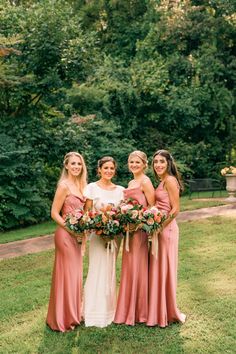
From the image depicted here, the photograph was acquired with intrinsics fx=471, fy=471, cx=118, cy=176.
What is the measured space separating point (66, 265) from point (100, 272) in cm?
45

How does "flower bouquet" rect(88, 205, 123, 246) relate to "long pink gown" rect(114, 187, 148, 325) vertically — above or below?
above

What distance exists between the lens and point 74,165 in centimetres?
592

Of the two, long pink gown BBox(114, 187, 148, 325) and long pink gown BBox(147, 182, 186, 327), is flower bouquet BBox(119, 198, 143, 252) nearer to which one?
long pink gown BBox(114, 187, 148, 325)

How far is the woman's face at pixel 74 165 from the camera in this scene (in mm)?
5922

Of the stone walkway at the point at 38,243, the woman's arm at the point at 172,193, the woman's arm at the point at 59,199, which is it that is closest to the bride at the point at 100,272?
the woman's arm at the point at 59,199

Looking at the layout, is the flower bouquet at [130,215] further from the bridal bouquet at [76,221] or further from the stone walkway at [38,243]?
the stone walkway at [38,243]

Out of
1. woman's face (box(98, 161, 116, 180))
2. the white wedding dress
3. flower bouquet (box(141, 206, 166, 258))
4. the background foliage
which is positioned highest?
the background foliage

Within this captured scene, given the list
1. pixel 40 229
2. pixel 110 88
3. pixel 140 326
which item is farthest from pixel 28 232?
pixel 110 88

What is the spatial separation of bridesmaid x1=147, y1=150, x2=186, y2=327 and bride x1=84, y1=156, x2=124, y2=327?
517mm

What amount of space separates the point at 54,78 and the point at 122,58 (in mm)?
8553

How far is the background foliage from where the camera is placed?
14227 millimetres

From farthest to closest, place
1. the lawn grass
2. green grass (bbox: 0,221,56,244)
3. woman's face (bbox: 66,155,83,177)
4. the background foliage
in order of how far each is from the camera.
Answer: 1. the background foliage
2. the lawn grass
3. green grass (bbox: 0,221,56,244)
4. woman's face (bbox: 66,155,83,177)

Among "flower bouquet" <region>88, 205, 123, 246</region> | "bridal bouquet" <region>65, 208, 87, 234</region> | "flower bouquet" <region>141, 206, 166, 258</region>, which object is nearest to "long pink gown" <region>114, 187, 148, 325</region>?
"flower bouquet" <region>141, 206, 166, 258</region>

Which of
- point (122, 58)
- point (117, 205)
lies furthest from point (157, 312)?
point (122, 58)
